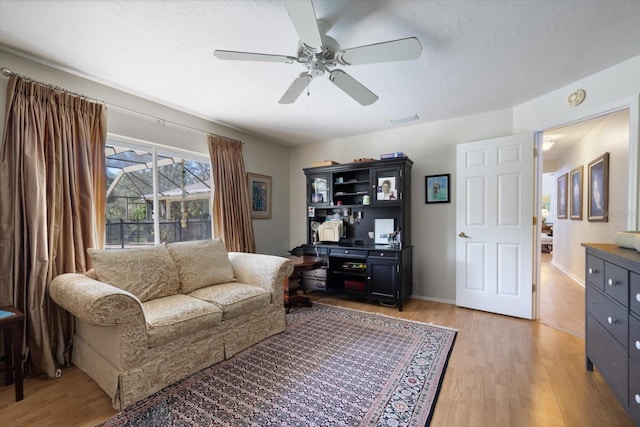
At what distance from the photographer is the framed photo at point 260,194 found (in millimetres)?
4130

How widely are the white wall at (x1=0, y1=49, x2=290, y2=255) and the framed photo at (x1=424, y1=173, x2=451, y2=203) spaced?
7.45ft

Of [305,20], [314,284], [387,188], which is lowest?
[314,284]

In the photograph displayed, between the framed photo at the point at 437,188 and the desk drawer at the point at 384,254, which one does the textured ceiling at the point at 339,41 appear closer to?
the framed photo at the point at 437,188

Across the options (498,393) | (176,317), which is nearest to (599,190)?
(498,393)

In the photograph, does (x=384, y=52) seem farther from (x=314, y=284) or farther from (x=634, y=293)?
(x=314, y=284)

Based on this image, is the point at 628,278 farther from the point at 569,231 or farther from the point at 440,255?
the point at 569,231

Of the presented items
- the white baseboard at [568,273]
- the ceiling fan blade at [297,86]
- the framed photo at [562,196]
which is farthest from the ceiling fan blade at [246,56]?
the framed photo at [562,196]

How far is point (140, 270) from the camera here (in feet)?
7.48

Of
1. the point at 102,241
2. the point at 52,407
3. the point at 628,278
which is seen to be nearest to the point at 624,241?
the point at 628,278

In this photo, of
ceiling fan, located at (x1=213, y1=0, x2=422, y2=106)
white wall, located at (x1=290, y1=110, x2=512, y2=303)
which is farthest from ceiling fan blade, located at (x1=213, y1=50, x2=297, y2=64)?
white wall, located at (x1=290, y1=110, x2=512, y2=303)

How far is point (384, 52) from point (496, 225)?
2.49m

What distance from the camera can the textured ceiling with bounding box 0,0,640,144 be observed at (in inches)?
64.4

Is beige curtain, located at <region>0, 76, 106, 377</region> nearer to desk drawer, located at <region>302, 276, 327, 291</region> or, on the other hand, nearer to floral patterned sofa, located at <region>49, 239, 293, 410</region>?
floral patterned sofa, located at <region>49, 239, 293, 410</region>

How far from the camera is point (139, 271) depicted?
2273mm
